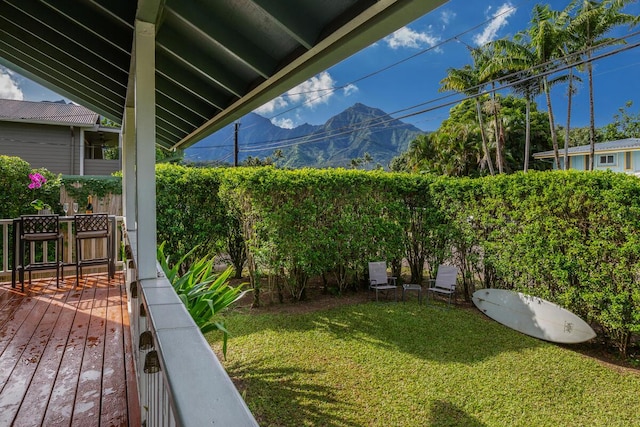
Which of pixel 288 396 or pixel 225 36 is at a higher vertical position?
pixel 225 36

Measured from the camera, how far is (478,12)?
5434cm

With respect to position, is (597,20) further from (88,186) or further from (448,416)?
(88,186)

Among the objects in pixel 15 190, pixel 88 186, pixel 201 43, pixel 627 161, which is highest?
pixel 627 161

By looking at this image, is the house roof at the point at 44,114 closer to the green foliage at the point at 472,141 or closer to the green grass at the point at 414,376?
the green grass at the point at 414,376

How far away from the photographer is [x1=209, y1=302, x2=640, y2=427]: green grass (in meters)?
3.71

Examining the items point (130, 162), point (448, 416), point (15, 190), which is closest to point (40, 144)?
point (15, 190)

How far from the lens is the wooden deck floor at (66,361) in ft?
7.32

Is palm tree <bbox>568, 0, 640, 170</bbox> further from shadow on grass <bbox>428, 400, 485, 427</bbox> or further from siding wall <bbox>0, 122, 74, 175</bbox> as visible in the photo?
siding wall <bbox>0, 122, 74, 175</bbox>

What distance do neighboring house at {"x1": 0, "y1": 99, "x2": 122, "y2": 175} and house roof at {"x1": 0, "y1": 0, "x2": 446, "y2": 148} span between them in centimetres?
1074

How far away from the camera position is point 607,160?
2370 centimetres

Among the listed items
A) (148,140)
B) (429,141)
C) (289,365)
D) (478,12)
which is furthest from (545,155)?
(478,12)

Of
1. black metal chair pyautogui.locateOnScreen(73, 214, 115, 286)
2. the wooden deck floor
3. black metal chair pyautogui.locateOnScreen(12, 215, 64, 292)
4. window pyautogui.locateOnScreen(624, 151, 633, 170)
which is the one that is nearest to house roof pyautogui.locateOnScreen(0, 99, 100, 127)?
black metal chair pyautogui.locateOnScreen(73, 214, 115, 286)

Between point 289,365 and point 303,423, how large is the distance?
1084 mm

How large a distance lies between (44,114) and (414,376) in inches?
649
